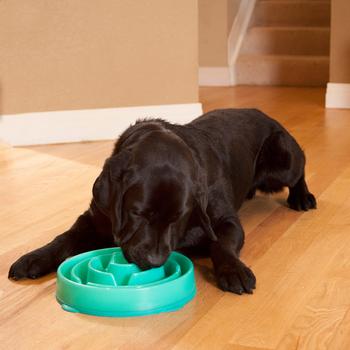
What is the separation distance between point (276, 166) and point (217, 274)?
3.29ft

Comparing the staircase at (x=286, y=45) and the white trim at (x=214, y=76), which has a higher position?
the staircase at (x=286, y=45)

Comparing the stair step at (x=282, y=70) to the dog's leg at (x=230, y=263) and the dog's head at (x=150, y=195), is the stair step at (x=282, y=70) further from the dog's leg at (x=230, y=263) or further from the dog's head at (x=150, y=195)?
the dog's head at (x=150, y=195)

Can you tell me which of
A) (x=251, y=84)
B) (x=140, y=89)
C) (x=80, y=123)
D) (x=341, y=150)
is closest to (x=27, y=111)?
(x=80, y=123)

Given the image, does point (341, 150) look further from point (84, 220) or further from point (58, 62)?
point (84, 220)

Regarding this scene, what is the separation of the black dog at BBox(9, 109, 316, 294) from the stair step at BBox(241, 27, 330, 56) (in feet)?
15.1

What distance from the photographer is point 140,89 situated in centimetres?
480

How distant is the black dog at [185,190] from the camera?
77.7 inches

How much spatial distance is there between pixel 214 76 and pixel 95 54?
3150 mm

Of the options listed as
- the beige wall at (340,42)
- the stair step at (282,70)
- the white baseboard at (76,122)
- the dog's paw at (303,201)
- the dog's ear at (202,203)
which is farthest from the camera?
the stair step at (282,70)

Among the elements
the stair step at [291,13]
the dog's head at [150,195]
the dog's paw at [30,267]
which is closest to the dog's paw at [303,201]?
the dog's head at [150,195]

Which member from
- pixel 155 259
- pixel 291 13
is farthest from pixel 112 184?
pixel 291 13

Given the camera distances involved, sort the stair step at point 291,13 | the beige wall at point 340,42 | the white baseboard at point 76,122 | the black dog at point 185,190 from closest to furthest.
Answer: the black dog at point 185,190 < the white baseboard at point 76,122 < the beige wall at point 340,42 < the stair step at point 291,13

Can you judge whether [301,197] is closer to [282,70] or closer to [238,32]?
[282,70]

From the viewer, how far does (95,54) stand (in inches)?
181
